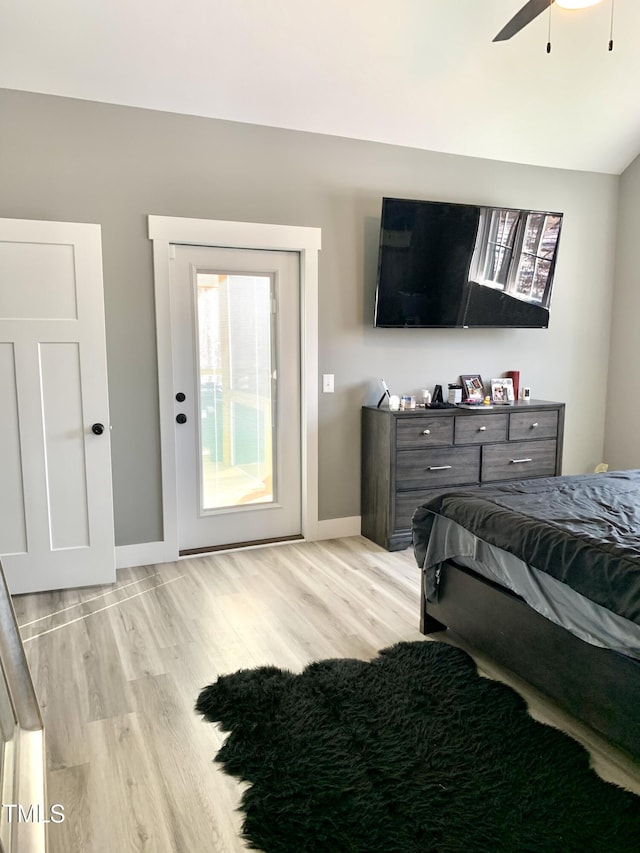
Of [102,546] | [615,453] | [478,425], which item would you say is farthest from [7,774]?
[615,453]

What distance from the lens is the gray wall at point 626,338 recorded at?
16.1ft

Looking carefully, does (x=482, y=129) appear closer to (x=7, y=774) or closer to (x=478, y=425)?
(x=478, y=425)

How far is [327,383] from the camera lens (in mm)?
4160

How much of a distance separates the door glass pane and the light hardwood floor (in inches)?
18.6

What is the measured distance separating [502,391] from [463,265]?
3.33 feet

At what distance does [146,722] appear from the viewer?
7.35ft

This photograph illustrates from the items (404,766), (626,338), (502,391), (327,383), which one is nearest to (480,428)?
(502,391)

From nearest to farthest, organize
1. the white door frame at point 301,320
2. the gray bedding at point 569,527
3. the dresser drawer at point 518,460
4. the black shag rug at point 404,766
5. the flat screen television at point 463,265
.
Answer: the black shag rug at point 404,766, the gray bedding at point 569,527, the white door frame at point 301,320, the flat screen television at point 463,265, the dresser drawer at point 518,460

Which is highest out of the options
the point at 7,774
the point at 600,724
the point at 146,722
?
the point at 7,774

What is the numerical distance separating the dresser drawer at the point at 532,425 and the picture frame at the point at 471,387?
32cm

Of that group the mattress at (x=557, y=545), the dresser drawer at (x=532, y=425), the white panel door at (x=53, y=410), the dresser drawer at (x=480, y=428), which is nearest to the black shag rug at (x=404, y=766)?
the mattress at (x=557, y=545)

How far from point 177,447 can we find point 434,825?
2643 mm

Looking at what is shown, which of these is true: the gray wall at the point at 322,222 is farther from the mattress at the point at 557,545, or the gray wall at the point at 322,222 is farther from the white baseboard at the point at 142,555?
the mattress at the point at 557,545

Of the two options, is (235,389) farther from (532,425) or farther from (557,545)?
(557,545)
